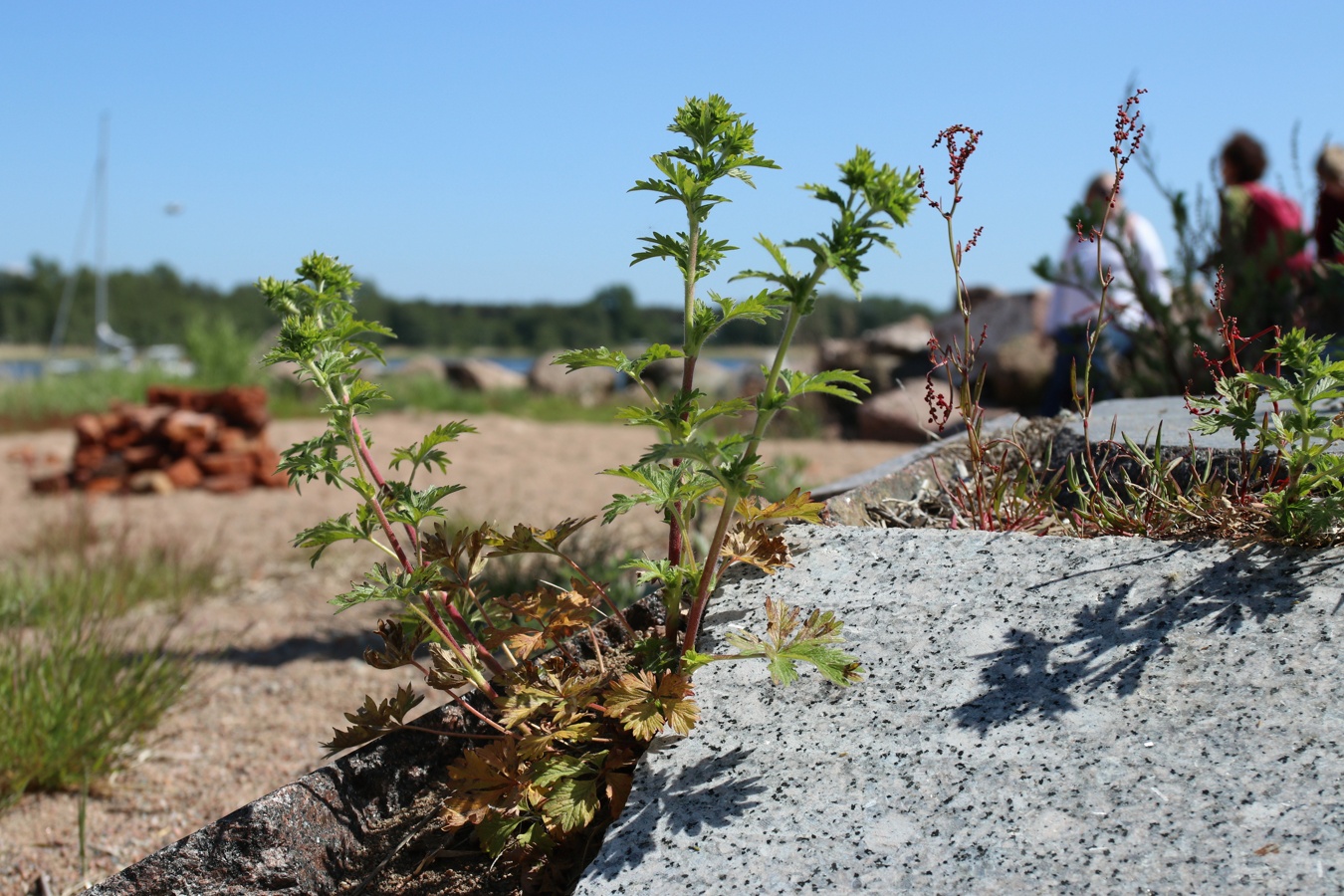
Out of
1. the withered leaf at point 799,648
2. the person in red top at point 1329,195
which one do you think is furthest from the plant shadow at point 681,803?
the person in red top at point 1329,195

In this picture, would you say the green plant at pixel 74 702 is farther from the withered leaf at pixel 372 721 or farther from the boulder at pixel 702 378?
the boulder at pixel 702 378

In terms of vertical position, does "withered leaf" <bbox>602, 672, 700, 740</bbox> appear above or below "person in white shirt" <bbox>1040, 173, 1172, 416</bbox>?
below

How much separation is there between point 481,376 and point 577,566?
17.3 meters

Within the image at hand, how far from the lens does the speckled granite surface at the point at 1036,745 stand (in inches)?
49.9

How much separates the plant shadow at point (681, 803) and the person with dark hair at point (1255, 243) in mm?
3522

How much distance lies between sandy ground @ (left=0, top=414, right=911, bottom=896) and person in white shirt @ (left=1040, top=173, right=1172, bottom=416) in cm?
240

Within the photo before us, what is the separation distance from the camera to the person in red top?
4605mm

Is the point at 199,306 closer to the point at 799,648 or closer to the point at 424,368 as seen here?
the point at 424,368

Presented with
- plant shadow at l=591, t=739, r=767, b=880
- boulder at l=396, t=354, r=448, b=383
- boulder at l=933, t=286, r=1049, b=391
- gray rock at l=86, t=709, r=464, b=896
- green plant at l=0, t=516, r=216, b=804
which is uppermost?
boulder at l=933, t=286, r=1049, b=391

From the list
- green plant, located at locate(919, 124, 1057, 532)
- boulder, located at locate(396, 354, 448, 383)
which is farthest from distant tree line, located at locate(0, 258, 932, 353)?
green plant, located at locate(919, 124, 1057, 532)

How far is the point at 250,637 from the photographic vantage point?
16.1 feet

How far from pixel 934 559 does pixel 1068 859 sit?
0.68 m

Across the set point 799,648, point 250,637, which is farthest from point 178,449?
point 799,648

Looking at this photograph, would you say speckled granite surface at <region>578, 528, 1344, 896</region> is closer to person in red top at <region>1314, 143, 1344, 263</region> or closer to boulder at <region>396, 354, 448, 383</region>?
person in red top at <region>1314, 143, 1344, 263</region>
